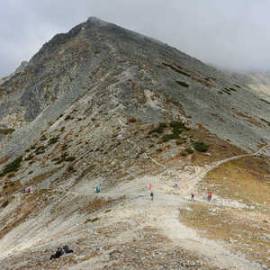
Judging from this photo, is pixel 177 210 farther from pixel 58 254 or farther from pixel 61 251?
pixel 58 254

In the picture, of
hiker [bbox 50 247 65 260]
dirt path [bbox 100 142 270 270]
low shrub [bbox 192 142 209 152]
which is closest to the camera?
dirt path [bbox 100 142 270 270]

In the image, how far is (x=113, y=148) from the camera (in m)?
88.1

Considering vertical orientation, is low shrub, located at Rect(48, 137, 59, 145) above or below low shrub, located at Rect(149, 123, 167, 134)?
below

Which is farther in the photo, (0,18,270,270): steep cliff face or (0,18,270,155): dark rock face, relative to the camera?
(0,18,270,155): dark rock face

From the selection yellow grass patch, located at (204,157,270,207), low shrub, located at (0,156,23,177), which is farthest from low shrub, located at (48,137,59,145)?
yellow grass patch, located at (204,157,270,207)

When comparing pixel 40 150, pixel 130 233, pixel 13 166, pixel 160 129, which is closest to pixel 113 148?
pixel 160 129

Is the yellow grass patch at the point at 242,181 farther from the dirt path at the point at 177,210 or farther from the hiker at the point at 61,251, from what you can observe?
the hiker at the point at 61,251

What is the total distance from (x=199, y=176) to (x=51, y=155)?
37.3 metres

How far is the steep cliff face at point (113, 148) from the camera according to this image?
43.4 metres

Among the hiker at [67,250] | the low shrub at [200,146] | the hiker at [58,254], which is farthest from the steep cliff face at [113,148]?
the hiker at [67,250]

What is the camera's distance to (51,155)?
9806 centimetres

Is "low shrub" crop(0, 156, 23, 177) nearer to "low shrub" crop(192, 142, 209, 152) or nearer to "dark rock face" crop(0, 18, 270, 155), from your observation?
"dark rock face" crop(0, 18, 270, 155)

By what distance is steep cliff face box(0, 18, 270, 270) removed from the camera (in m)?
43.4

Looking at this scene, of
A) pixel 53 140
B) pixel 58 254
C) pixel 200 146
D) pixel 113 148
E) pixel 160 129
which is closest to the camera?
pixel 58 254
